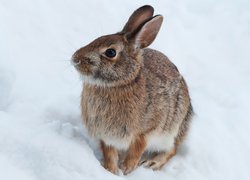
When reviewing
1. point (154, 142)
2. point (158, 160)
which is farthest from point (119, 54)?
point (158, 160)

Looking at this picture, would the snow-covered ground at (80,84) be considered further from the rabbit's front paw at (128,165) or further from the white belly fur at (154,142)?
the white belly fur at (154,142)

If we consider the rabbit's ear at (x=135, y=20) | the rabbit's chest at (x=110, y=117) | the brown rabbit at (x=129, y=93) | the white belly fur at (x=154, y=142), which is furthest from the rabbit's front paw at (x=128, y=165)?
the rabbit's ear at (x=135, y=20)

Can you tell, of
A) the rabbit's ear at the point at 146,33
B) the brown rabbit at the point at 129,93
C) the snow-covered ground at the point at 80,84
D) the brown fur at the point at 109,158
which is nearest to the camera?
the snow-covered ground at the point at 80,84

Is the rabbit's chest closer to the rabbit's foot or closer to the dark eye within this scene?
the dark eye

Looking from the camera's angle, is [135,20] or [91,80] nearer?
[91,80]

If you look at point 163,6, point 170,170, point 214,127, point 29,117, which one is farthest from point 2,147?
point 163,6

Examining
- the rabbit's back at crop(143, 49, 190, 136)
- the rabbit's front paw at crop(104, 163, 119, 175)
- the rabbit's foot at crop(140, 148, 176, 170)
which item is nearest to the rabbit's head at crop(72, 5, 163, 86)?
the rabbit's back at crop(143, 49, 190, 136)

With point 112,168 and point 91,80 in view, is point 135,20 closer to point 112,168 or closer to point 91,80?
point 91,80

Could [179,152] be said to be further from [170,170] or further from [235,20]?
[235,20]
